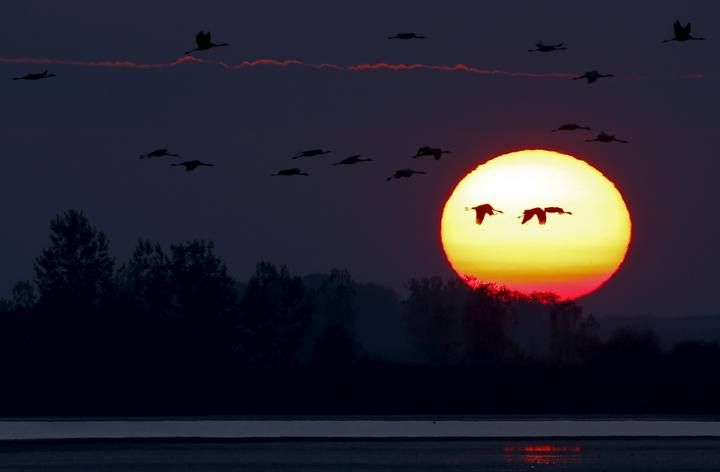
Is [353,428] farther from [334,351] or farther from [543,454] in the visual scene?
[334,351]

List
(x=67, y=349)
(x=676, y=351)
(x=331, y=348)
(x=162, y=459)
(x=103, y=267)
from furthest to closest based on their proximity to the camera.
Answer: (x=103, y=267)
(x=67, y=349)
(x=331, y=348)
(x=676, y=351)
(x=162, y=459)

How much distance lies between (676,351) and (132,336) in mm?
53182

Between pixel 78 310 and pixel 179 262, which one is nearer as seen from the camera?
pixel 78 310

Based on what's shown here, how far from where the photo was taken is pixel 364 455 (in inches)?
2672

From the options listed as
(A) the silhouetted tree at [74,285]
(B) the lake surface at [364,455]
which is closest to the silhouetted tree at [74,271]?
(A) the silhouetted tree at [74,285]

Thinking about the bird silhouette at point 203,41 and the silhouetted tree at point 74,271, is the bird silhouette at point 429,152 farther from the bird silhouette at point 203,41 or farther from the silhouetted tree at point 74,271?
the silhouetted tree at point 74,271

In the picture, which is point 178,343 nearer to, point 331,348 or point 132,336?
point 132,336

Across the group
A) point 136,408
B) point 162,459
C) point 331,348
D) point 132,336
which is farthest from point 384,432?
point 132,336

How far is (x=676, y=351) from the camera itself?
12394 centimetres

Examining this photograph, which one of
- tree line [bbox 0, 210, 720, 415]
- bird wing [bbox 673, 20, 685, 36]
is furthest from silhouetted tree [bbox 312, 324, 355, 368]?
bird wing [bbox 673, 20, 685, 36]

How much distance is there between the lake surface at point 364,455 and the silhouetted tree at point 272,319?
3701 inches

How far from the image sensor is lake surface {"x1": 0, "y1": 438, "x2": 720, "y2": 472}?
6100 cm

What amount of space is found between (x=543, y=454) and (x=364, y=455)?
6017 millimetres

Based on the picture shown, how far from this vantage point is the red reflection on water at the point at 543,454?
61.8 m
